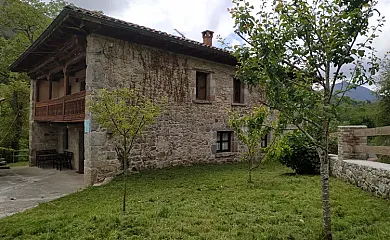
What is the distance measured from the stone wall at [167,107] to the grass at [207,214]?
161 cm

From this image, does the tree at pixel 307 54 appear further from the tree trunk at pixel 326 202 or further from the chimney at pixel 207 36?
the chimney at pixel 207 36

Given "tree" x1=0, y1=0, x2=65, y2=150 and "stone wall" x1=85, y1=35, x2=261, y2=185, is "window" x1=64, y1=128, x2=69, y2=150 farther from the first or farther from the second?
"stone wall" x1=85, y1=35, x2=261, y2=185

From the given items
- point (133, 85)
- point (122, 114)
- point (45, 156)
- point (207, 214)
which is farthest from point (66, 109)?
point (207, 214)

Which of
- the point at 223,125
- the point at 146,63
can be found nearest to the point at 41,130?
the point at 146,63

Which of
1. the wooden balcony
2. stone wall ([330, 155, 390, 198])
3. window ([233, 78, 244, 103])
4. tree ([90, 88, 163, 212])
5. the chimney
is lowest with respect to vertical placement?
stone wall ([330, 155, 390, 198])

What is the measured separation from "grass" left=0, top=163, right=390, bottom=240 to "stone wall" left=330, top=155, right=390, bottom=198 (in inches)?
8.4

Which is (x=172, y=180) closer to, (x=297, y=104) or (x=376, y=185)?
(x=376, y=185)

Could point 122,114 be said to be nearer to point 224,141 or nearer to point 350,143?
point 350,143

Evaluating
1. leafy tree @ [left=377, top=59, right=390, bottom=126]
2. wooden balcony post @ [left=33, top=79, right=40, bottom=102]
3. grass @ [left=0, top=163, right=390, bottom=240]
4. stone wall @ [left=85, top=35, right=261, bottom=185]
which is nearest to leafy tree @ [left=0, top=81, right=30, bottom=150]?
wooden balcony post @ [left=33, top=79, right=40, bottom=102]

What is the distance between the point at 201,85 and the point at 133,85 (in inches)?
137

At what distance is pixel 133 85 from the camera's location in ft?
30.4

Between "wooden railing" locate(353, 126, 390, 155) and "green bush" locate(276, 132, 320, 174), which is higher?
"wooden railing" locate(353, 126, 390, 155)

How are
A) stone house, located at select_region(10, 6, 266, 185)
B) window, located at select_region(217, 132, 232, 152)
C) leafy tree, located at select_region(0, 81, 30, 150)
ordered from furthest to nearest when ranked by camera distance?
leafy tree, located at select_region(0, 81, 30, 150) → window, located at select_region(217, 132, 232, 152) → stone house, located at select_region(10, 6, 266, 185)

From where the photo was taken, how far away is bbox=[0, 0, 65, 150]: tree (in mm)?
17078
